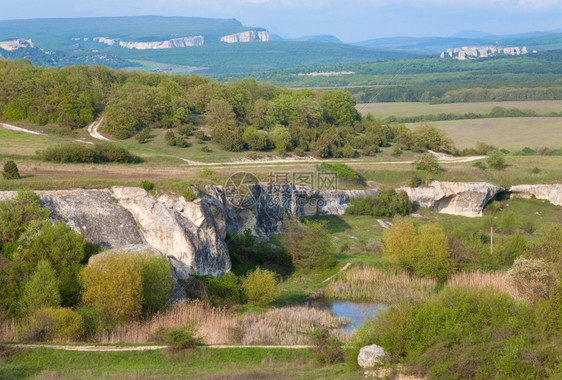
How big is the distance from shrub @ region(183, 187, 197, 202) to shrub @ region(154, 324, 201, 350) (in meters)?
12.4

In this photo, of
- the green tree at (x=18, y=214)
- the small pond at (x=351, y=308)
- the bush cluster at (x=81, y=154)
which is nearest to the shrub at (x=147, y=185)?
the green tree at (x=18, y=214)

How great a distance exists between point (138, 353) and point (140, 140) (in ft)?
135

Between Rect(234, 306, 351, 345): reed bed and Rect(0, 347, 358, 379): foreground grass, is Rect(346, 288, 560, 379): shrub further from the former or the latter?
Rect(234, 306, 351, 345): reed bed

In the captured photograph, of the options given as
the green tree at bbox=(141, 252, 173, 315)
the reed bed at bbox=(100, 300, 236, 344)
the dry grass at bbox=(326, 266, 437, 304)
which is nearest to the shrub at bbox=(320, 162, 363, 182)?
the dry grass at bbox=(326, 266, 437, 304)

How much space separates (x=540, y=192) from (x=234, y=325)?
4233 centimetres

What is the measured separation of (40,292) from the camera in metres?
30.9

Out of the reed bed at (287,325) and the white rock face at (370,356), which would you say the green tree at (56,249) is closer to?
the reed bed at (287,325)

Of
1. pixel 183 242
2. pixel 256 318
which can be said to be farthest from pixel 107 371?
pixel 183 242

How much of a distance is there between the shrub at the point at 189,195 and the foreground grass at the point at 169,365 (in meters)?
13.7

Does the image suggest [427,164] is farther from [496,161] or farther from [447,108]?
[447,108]

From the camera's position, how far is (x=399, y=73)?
174625 millimetres

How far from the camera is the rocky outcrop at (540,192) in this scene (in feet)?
215

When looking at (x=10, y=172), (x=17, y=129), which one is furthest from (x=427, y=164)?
(x=10, y=172)

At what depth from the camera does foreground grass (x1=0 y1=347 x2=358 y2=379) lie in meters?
24.8
